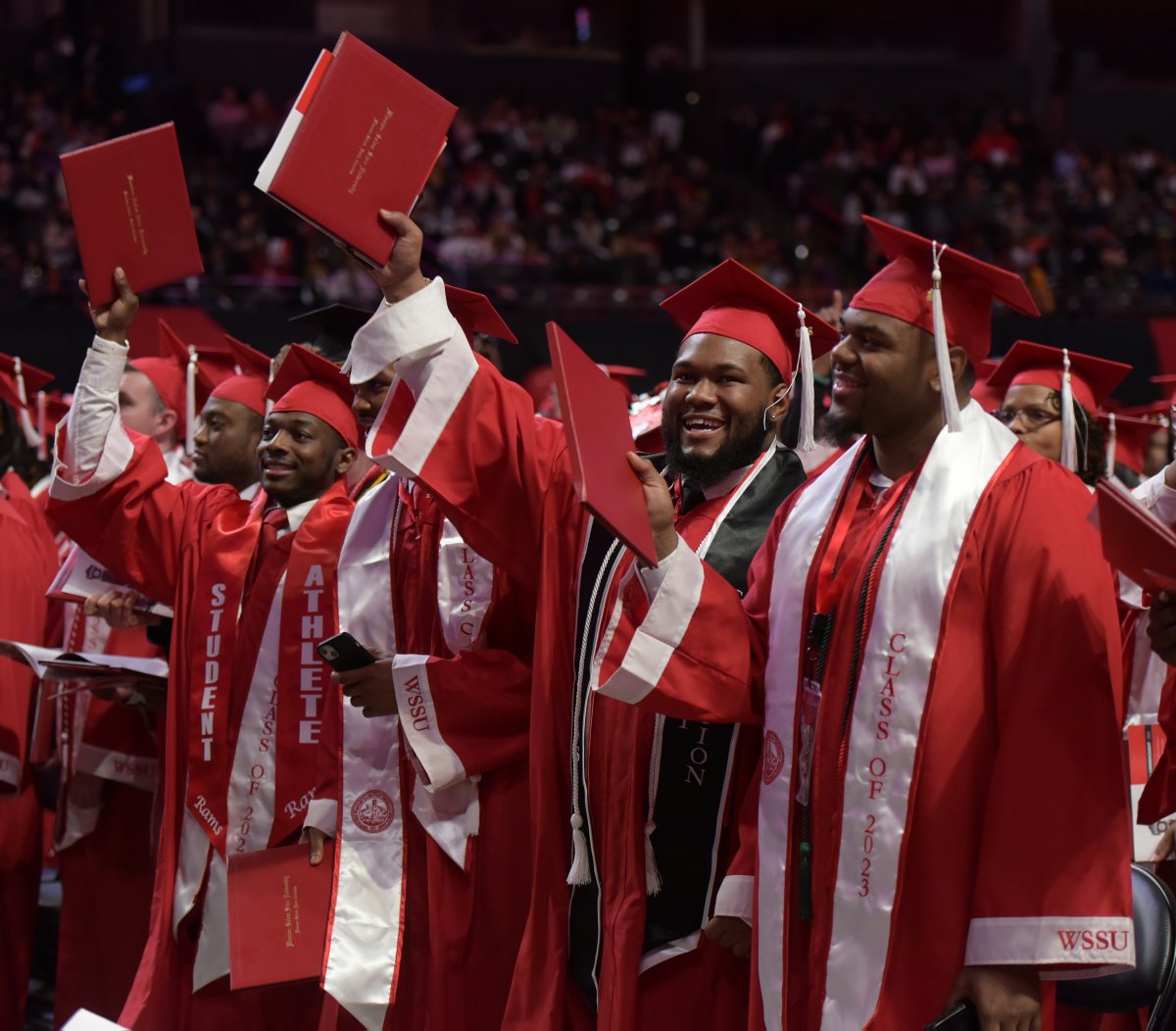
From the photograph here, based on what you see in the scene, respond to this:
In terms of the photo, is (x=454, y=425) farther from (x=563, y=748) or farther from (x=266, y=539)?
(x=266, y=539)

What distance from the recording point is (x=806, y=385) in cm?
337

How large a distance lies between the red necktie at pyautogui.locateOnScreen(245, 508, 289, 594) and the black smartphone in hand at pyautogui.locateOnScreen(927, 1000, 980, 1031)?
7.62 ft

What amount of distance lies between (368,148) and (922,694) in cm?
142

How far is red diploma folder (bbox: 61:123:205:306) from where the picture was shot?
12.0 ft

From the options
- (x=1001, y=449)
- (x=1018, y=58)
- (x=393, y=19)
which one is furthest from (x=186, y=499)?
(x=1018, y=58)

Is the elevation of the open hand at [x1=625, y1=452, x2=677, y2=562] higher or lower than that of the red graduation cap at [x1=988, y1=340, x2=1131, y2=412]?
lower

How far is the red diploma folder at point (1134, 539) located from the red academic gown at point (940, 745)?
0.16 metres

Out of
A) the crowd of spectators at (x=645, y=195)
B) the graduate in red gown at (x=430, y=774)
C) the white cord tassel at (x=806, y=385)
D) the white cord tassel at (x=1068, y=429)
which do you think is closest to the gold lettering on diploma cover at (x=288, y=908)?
the graduate in red gown at (x=430, y=774)

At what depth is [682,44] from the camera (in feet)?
70.7

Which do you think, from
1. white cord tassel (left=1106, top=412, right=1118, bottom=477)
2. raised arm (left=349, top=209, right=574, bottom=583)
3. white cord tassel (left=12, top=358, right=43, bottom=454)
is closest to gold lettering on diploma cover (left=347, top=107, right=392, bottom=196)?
raised arm (left=349, top=209, right=574, bottom=583)

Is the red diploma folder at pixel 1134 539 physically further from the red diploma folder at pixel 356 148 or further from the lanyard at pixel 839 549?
the red diploma folder at pixel 356 148

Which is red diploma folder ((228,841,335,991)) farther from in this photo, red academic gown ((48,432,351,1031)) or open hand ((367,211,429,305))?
open hand ((367,211,429,305))

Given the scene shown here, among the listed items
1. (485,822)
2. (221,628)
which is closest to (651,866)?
(485,822)

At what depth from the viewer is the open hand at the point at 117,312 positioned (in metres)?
3.80
